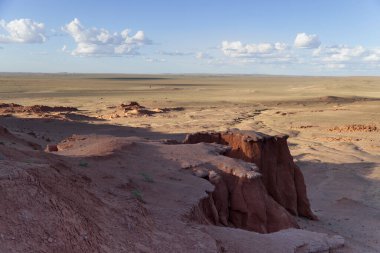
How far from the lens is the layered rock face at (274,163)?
15.7 meters

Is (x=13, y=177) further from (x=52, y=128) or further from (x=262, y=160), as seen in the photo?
(x=52, y=128)

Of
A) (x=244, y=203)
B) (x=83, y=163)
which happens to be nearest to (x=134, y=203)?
(x=83, y=163)

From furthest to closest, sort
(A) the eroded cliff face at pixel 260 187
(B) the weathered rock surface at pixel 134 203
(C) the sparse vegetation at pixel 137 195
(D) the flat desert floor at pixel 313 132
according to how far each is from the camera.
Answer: (D) the flat desert floor at pixel 313 132, (A) the eroded cliff face at pixel 260 187, (C) the sparse vegetation at pixel 137 195, (B) the weathered rock surface at pixel 134 203

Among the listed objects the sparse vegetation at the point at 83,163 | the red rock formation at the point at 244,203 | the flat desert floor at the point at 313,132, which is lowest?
the flat desert floor at the point at 313,132

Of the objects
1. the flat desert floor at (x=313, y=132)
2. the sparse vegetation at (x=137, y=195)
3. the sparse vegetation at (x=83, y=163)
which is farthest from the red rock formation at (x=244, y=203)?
the sparse vegetation at (x=83, y=163)

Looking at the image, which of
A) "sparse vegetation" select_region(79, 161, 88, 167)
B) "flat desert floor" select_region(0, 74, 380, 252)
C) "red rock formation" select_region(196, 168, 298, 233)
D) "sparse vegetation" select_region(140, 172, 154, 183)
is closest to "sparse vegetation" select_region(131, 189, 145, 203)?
"sparse vegetation" select_region(140, 172, 154, 183)

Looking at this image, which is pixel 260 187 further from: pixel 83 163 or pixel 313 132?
pixel 313 132

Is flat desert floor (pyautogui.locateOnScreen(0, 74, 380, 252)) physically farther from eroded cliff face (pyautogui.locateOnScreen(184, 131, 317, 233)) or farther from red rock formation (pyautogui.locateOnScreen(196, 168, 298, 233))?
red rock formation (pyautogui.locateOnScreen(196, 168, 298, 233))

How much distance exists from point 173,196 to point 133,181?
99 centimetres

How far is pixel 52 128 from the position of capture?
34.9 m

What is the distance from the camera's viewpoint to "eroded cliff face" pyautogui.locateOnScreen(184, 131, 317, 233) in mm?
12273

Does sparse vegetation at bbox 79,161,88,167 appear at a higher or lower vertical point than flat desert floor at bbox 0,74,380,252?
higher

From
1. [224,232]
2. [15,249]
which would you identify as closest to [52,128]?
[224,232]

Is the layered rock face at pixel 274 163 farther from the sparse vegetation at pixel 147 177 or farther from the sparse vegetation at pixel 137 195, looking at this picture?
the sparse vegetation at pixel 137 195
